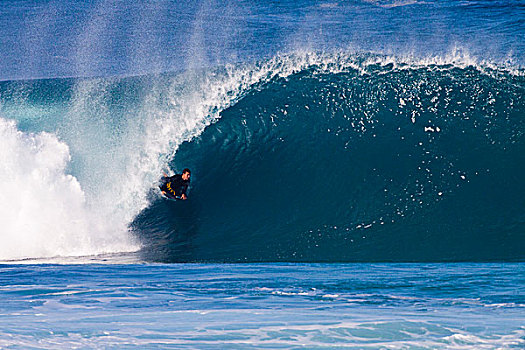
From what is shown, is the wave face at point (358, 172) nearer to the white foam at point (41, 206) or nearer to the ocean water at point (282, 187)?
the ocean water at point (282, 187)

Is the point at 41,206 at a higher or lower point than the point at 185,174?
lower

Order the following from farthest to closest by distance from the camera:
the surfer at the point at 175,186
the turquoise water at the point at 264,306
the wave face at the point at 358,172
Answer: the surfer at the point at 175,186 → the wave face at the point at 358,172 → the turquoise water at the point at 264,306

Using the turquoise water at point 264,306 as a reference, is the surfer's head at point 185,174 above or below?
above

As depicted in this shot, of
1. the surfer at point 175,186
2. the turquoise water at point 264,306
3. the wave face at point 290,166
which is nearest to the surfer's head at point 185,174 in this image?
the surfer at point 175,186

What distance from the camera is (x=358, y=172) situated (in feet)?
29.2

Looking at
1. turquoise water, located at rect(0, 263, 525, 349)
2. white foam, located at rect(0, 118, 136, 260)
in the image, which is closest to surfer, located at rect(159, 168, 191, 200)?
white foam, located at rect(0, 118, 136, 260)

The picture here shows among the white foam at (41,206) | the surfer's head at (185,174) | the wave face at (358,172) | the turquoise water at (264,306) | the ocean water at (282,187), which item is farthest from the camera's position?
the surfer's head at (185,174)

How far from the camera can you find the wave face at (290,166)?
7.92m

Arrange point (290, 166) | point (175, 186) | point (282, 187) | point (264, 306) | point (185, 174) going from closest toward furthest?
1. point (264, 306)
2. point (185, 174)
3. point (175, 186)
4. point (282, 187)
5. point (290, 166)

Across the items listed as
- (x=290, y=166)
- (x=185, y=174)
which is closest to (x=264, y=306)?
(x=185, y=174)

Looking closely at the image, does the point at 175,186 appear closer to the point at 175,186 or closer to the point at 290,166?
the point at 175,186

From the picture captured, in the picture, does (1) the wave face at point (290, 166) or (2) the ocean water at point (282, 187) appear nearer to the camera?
(2) the ocean water at point (282, 187)

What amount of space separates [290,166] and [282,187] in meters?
0.41

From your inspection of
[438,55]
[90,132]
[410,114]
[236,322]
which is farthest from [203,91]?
[236,322]
